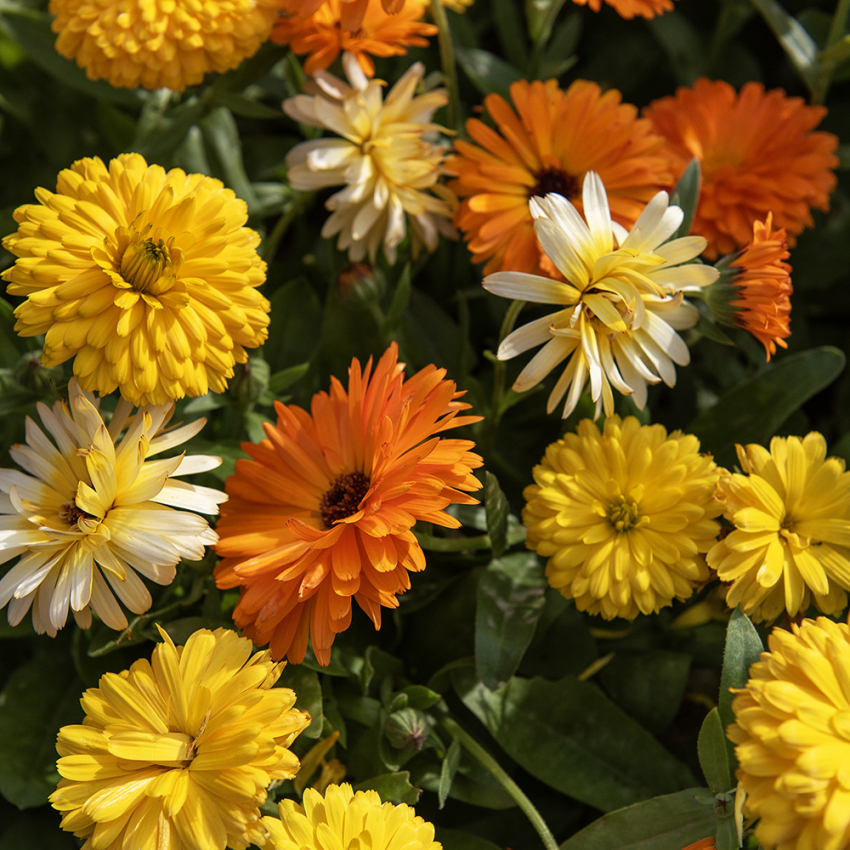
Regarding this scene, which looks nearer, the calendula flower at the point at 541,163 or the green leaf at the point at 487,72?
the calendula flower at the point at 541,163

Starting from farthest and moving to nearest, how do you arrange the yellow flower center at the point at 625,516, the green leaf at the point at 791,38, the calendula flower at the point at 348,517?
1. the green leaf at the point at 791,38
2. the yellow flower center at the point at 625,516
3. the calendula flower at the point at 348,517

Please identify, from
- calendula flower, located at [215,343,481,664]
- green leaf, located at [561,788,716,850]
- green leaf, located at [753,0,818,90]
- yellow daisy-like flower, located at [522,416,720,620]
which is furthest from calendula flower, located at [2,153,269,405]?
green leaf, located at [753,0,818,90]

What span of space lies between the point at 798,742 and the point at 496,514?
1.10ft

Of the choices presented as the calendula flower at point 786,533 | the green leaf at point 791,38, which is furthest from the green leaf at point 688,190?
the green leaf at point 791,38

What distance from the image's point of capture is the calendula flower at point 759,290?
0.74 metres

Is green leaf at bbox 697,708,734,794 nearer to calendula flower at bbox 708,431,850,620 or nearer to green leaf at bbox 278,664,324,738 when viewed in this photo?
calendula flower at bbox 708,431,850,620

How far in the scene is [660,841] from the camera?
0.73 metres

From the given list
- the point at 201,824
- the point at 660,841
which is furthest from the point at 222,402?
the point at 660,841

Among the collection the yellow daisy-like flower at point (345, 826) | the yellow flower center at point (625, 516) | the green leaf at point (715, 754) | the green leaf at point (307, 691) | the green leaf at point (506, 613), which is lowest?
the green leaf at point (307, 691)

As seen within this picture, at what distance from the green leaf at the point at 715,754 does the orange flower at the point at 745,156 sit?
20.1 inches

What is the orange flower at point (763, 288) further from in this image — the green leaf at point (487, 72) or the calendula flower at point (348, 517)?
the green leaf at point (487, 72)

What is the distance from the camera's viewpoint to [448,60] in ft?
3.16

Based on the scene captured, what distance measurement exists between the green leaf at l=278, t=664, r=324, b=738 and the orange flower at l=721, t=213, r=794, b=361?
0.54m

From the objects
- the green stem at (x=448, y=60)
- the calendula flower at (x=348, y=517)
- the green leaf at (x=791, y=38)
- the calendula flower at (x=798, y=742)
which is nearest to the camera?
the calendula flower at (x=798, y=742)
